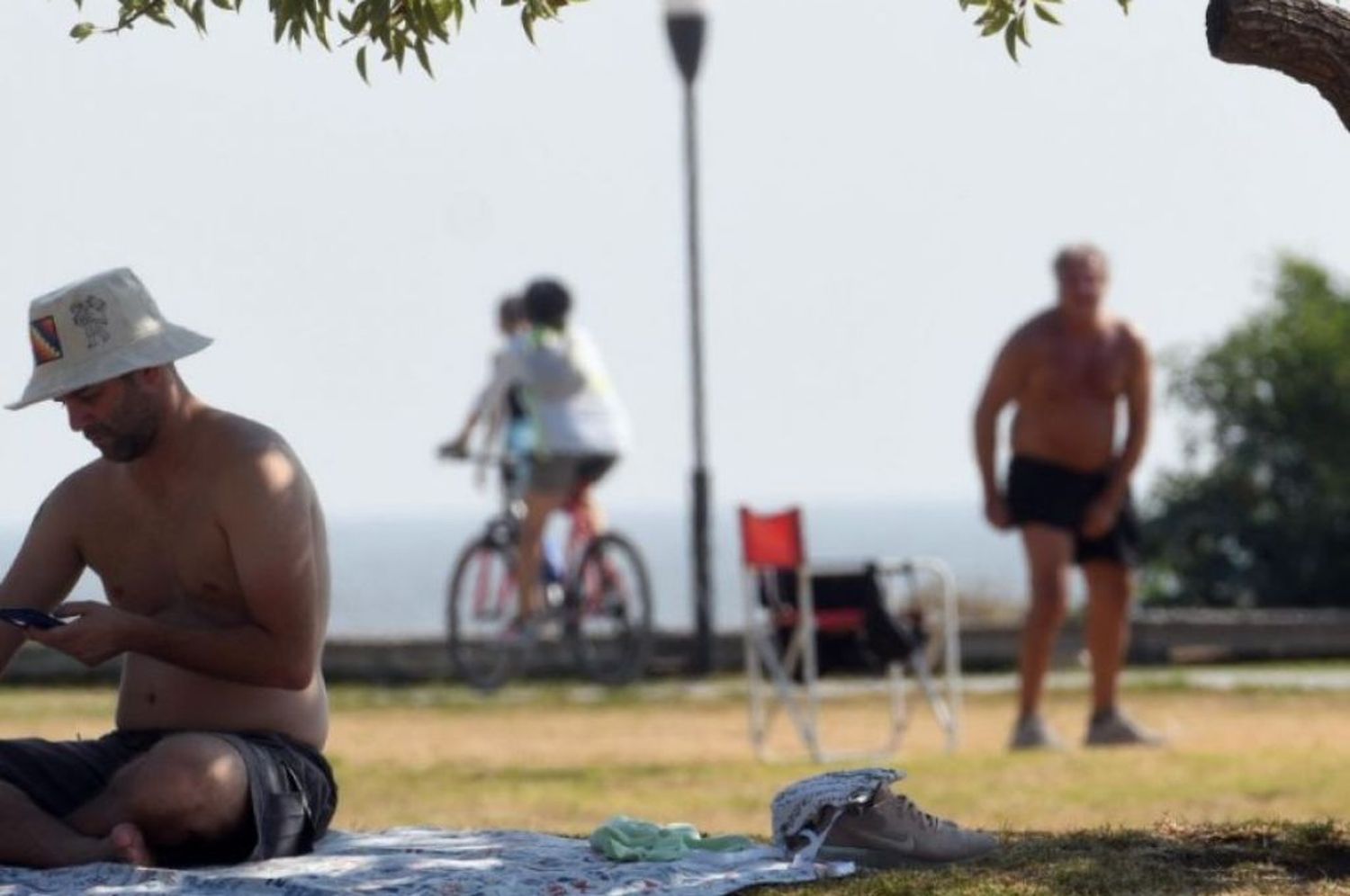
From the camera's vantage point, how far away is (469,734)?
16.1 m

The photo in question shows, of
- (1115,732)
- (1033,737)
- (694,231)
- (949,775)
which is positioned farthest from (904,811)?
(694,231)

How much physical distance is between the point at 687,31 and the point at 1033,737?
7580 mm

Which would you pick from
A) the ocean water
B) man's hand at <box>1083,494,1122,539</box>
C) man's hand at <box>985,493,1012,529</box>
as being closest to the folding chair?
man's hand at <box>985,493,1012,529</box>

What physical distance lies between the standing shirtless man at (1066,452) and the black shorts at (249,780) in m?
6.85

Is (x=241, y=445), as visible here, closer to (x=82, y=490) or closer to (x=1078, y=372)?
(x=82, y=490)

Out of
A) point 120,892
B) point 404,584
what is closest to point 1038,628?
point 120,892

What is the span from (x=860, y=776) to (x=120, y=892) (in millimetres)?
1638

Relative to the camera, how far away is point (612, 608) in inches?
706

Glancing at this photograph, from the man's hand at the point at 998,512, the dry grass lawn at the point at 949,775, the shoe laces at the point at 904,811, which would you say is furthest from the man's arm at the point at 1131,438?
the shoe laces at the point at 904,811

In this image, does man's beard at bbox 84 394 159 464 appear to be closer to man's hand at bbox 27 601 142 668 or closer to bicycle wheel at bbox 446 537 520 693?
man's hand at bbox 27 601 142 668

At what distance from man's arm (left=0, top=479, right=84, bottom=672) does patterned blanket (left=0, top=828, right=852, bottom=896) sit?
2.10 ft

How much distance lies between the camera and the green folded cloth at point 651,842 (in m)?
7.70

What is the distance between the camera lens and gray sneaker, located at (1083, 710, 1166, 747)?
567 inches

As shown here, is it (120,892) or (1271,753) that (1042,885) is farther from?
(1271,753)
